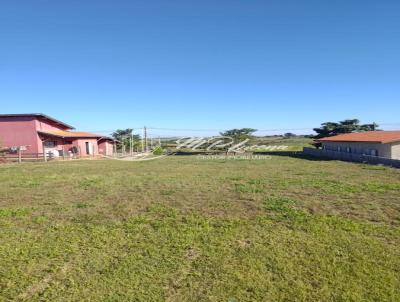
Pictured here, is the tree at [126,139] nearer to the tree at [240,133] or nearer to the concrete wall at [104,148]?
the concrete wall at [104,148]

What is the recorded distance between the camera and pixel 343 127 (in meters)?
45.8

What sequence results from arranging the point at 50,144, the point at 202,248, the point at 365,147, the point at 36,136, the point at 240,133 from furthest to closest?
the point at 240,133, the point at 50,144, the point at 36,136, the point at 365,147, the point at 202,248

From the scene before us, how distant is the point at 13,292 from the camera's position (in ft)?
11.4

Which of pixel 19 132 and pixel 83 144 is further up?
pixel 19 132

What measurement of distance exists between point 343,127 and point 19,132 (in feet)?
150

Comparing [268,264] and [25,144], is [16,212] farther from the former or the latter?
[25,144]

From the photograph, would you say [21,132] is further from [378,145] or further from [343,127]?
[343,127]

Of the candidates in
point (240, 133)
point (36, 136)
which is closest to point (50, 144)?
point (36, 136)

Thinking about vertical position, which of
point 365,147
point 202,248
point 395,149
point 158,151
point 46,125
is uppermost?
point 46,125

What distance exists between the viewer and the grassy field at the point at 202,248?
3496mm

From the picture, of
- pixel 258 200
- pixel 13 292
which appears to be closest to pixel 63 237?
pixel 13 292

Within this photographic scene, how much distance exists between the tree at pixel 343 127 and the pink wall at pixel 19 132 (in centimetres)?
4272

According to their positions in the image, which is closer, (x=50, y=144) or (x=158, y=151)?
(x=50, y=144)

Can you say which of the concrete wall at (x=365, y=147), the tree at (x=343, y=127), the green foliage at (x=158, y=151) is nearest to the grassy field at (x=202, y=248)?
the concrete wall at (x=365, y=147)
